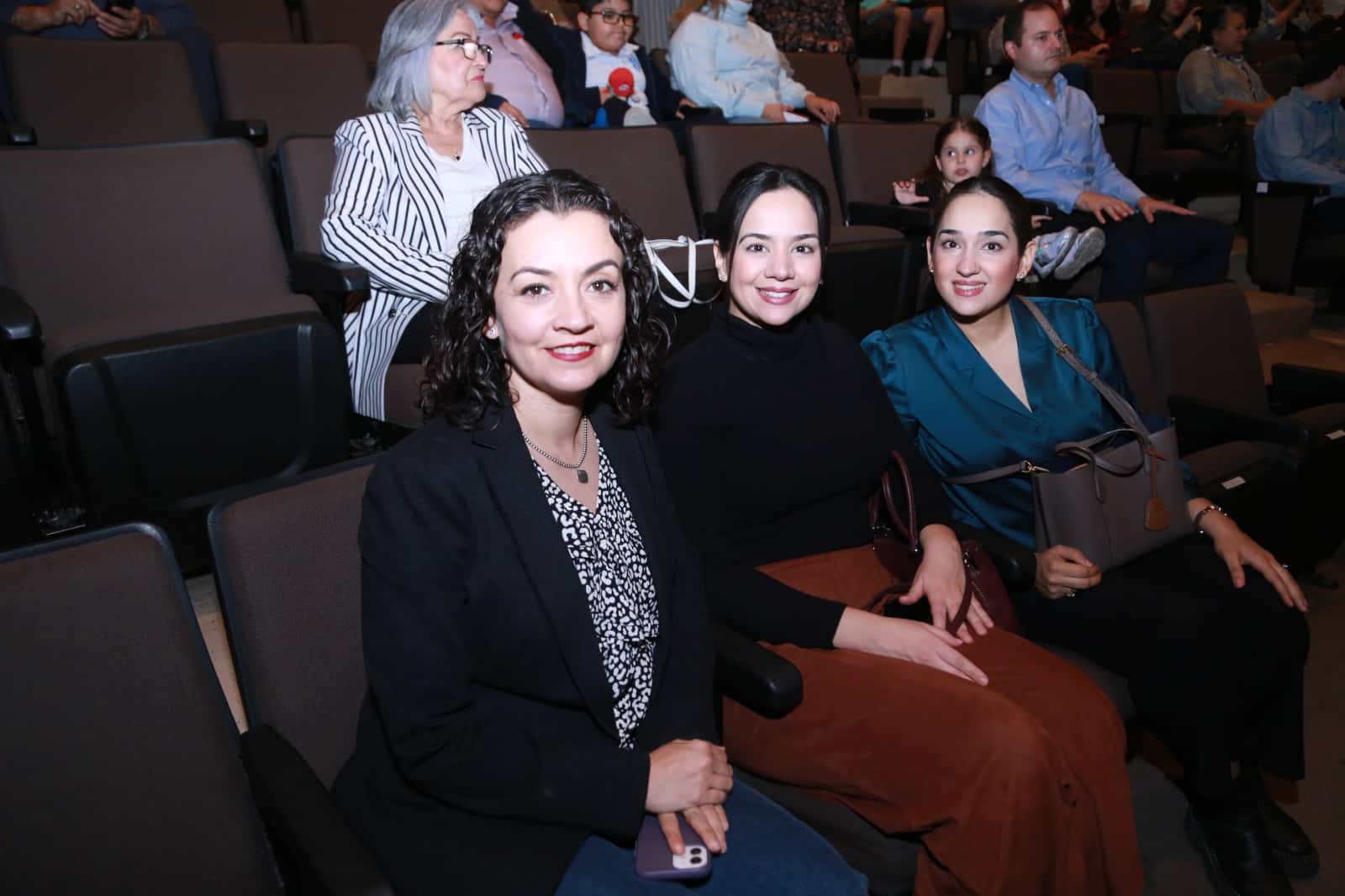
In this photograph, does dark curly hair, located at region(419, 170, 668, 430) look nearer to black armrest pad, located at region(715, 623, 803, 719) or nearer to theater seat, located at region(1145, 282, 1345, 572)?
black armrest pad, located at region(715, 623, 803, 719)

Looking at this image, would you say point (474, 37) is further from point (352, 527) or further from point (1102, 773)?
point (1102, 773)

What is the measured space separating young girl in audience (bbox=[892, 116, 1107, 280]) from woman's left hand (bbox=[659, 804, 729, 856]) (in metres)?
1.99

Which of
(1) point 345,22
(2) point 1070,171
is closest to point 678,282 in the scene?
(2) point 1070,171

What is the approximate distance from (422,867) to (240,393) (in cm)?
99

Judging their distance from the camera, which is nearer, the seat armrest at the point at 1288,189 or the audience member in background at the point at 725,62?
the audience member in background at the point at 725,62

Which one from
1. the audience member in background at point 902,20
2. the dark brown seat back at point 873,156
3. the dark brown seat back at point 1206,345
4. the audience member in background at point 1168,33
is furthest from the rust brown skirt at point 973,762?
the audience member in background at point 902,20

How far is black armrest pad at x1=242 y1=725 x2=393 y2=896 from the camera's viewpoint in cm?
79

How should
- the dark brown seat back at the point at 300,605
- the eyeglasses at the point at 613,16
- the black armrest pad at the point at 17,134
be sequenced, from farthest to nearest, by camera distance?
the eyeglasses at the point at 613,16 → the black armrest pad at the point at 17,134 → the dark brown seat back at the point at 300,605

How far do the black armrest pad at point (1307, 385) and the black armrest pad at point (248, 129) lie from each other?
2792 millimetres

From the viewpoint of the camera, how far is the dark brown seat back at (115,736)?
2.94ft

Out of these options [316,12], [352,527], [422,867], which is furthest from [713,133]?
[422,867]

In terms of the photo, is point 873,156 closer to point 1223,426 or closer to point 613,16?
point 613,16

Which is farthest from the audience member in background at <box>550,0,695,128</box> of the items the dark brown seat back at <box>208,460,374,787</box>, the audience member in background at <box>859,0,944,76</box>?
the audience member in background at <box>859,0,944,76</box>

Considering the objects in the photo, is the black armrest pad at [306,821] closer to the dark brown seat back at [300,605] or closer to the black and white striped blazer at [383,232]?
the dark brown seat back at [300,605]
